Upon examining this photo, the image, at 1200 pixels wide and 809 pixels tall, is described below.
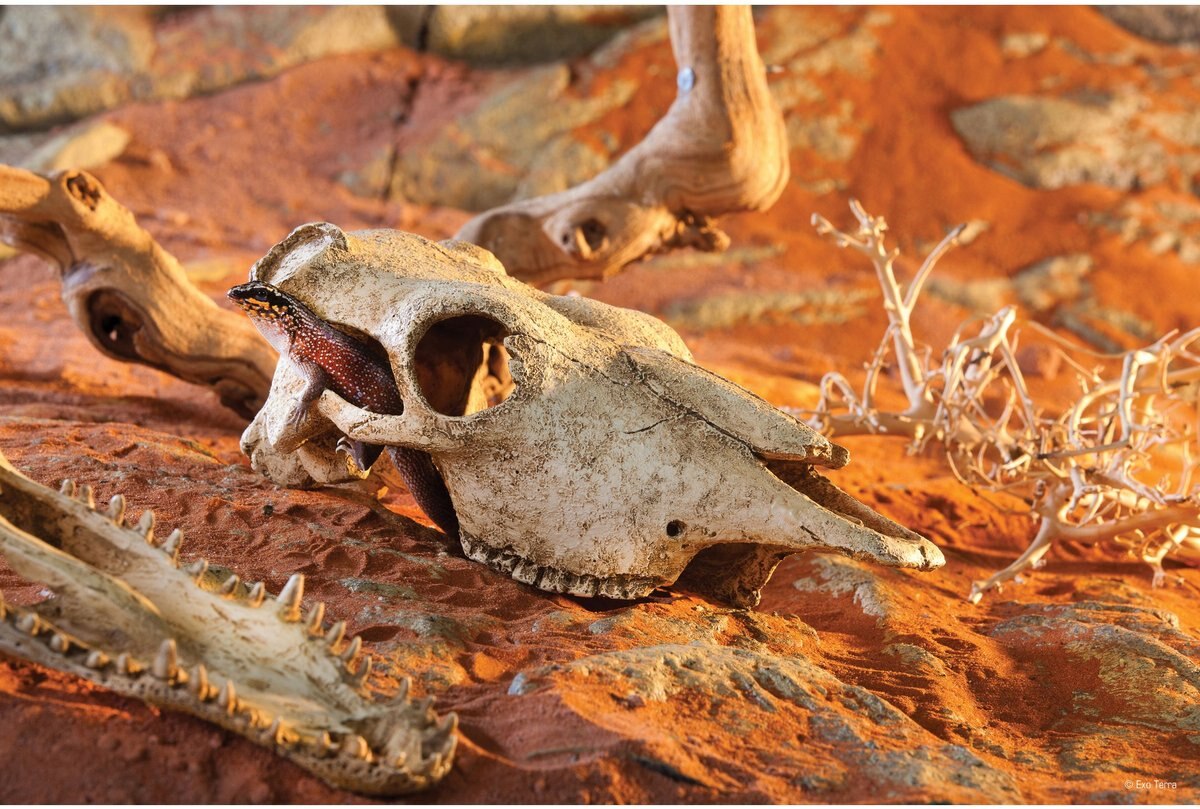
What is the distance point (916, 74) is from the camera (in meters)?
11.5

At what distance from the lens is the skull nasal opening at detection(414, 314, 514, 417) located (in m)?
3.40

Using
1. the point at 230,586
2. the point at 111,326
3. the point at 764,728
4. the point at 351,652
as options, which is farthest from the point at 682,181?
the point at 351,652

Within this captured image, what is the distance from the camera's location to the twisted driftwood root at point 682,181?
17.9ft

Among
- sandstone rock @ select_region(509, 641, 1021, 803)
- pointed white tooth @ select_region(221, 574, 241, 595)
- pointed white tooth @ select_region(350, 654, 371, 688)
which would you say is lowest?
sandstone rock @ select_region(509, 641, 1021, 803)

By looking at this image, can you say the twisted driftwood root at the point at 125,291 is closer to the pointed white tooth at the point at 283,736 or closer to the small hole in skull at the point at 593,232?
the small hole in skull at the point at 593,232

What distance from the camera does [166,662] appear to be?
79.1 inches

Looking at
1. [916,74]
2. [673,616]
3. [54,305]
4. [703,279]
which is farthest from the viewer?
[916,74]

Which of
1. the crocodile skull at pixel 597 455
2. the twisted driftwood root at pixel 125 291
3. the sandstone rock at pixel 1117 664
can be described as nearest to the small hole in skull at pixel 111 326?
the twisted driftwood root at pixel 125 291

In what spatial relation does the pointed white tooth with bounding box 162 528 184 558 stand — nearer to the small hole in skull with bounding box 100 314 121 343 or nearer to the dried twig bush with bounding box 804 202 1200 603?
the dried twig bush with bounding box 804 202 1200 603

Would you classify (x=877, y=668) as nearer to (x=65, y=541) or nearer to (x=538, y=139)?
(x=65, y=541)

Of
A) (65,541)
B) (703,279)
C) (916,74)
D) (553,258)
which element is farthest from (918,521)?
(916,74)

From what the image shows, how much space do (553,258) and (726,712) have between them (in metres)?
3.63

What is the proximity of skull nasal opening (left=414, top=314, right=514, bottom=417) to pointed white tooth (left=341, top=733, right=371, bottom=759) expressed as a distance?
4.81ft

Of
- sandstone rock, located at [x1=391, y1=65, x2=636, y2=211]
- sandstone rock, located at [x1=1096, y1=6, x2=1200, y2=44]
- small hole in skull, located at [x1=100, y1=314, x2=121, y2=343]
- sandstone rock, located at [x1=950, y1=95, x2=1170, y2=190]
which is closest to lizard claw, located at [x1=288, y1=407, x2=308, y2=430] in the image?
small hole in skull, located at [x1=100, y1=314, x2=121, y2=343]
